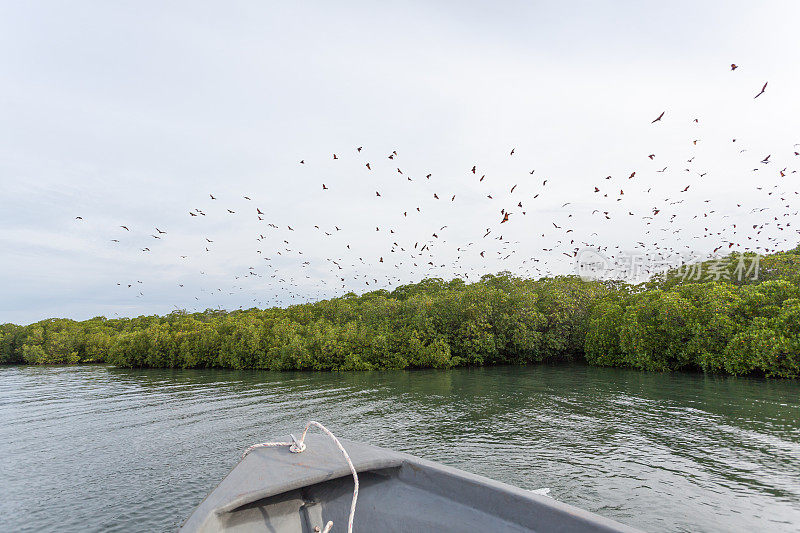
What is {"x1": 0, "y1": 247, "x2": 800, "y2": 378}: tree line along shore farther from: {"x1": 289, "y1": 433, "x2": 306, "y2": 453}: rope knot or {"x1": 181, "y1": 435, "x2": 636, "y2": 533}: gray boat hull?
{"x1": 289, "y1": 433, "x2": 306, "y2": 453}: rope knot

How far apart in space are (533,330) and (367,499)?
1323 inches

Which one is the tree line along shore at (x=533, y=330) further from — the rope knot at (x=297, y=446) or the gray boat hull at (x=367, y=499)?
the rope knot at (x=297, y=446)

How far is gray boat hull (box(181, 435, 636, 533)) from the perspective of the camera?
10.5ft

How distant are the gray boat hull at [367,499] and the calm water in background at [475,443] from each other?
4.46 meters

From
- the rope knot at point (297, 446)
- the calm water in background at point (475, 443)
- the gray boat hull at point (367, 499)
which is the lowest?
the calm water in background at point (475, 443)

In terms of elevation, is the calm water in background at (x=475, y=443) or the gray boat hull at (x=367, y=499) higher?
the gray boat hull at (x=367, y=499)

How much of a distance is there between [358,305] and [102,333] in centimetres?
4019

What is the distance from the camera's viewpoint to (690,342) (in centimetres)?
2559

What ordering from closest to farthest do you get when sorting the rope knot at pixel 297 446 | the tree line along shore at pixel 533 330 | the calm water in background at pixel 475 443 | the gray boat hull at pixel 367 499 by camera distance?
the gray boat hull at pixel 367 499, the rope knot at pixel 297 446, the calm water in background at pixel 475 443, the tree line along shore at pixel 533 330

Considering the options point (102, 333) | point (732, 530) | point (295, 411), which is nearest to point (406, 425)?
point (295, 411)

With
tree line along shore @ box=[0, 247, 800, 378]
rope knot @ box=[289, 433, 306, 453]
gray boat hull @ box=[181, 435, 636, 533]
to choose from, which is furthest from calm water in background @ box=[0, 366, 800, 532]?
gray boat hull @ box=[181, 435, 636, 533]

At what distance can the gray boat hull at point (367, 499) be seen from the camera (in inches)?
126

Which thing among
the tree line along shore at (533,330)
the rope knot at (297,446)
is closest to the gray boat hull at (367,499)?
the rope knot at (297,446)

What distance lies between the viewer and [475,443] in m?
10.9
